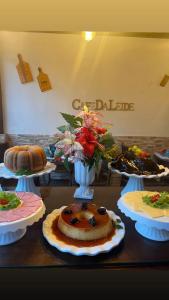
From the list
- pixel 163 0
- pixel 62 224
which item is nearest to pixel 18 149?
pixel 62 224

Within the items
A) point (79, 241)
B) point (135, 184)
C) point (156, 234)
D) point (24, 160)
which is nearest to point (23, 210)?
point (79, 241)

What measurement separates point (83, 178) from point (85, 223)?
387mm

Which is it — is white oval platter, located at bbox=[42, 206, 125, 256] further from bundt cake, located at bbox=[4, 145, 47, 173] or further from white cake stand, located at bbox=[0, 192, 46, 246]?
bundt cake, located at bbox=[4, 145, 47, 173]

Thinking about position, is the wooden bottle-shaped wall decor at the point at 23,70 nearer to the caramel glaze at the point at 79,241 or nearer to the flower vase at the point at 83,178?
the flower vase at the point at 83,178

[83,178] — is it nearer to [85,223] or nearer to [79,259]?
[85,223]

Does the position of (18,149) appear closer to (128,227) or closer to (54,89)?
(128,227)

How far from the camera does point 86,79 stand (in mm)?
3283

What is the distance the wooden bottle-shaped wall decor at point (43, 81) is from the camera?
3232 millimetres

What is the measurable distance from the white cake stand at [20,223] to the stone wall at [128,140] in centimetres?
249

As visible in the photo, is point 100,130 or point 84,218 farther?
point 100,130

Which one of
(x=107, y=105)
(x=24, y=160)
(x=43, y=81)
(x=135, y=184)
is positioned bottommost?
(x=135, y=184)

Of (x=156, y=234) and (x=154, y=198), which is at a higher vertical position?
(x=154, y=198)

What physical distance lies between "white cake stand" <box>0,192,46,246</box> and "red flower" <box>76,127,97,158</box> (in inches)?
12.2

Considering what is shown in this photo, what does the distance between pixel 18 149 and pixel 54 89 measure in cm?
217
